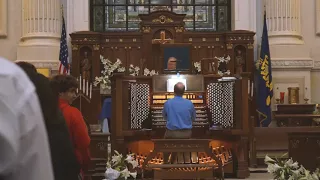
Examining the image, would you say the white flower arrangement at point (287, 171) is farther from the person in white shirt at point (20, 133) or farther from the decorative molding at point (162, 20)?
the decorative molding at point (162, 20)

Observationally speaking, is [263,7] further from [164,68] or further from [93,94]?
[93,94]

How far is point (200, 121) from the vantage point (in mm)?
11812

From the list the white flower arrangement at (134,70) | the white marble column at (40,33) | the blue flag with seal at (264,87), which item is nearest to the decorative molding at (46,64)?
the white marble column at (40,33)

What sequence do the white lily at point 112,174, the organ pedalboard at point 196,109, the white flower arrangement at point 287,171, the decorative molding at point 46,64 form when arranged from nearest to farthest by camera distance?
1. the white flower arrangement at point 287,171
2. the white lily at point 112,174
3. the organ pedalboard at point 196,109
4. the decorative molding at point 46,64

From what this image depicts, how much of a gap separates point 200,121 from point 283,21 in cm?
535

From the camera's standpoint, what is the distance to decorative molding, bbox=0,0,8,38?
16.3m

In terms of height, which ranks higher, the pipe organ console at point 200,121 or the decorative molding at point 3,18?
the decorative molding at point 3,18

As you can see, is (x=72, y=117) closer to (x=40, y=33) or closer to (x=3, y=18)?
(x=40, y=33)

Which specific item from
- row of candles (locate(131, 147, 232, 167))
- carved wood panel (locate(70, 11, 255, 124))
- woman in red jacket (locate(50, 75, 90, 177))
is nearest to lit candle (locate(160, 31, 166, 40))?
carved wood panel (locate(70, 11, 255, 124))

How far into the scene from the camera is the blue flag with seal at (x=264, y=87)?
48.7 feet

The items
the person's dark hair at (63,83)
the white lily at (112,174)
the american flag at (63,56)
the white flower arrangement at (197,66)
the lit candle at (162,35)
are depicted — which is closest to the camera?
the person's dark hair at (63,83)

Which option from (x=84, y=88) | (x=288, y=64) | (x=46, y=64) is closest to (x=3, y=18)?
(x=46, y=64)

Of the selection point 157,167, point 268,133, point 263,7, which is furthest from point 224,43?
point 157,167

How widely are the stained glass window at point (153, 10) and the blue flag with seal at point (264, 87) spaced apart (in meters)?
2.31
